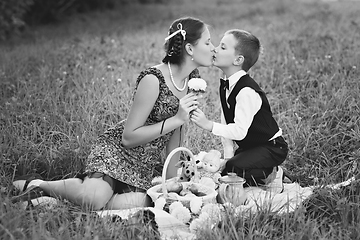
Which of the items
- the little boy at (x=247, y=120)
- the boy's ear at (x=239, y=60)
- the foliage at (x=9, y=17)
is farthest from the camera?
the foliage at (x=9, y=17)

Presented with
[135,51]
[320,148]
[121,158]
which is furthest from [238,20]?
[121,158]

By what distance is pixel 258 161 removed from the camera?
11.0 ft

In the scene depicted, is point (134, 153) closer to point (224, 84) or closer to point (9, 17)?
point (224, 84)

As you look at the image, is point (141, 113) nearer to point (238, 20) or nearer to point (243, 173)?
point (243, 173)

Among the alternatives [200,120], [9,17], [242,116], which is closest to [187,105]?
Result: [200,120]

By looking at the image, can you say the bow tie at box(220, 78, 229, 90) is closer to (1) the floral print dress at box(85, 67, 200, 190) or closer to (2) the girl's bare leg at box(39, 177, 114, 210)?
(1) the floral print dress at box(85, 67, 200, 190)

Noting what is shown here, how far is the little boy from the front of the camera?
3.29 m

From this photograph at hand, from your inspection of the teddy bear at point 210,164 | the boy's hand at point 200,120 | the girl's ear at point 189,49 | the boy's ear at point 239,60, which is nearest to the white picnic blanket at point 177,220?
the teddy bear at point 210,164

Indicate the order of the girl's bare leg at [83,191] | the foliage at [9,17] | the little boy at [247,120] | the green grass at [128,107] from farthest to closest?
the foliage at [9,17] → the little boy at [247,120] → the girl's bare leg at [83,191] → the green grass at [128,107]

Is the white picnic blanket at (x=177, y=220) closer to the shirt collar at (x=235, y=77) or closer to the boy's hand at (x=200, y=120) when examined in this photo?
the boy's hand at (x=200, y=120)

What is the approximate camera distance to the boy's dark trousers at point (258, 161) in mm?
3357

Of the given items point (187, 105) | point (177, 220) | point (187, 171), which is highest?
point (187, 105)

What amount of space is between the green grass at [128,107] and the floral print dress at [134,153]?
389 mm

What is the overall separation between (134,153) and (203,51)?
0.85 m
